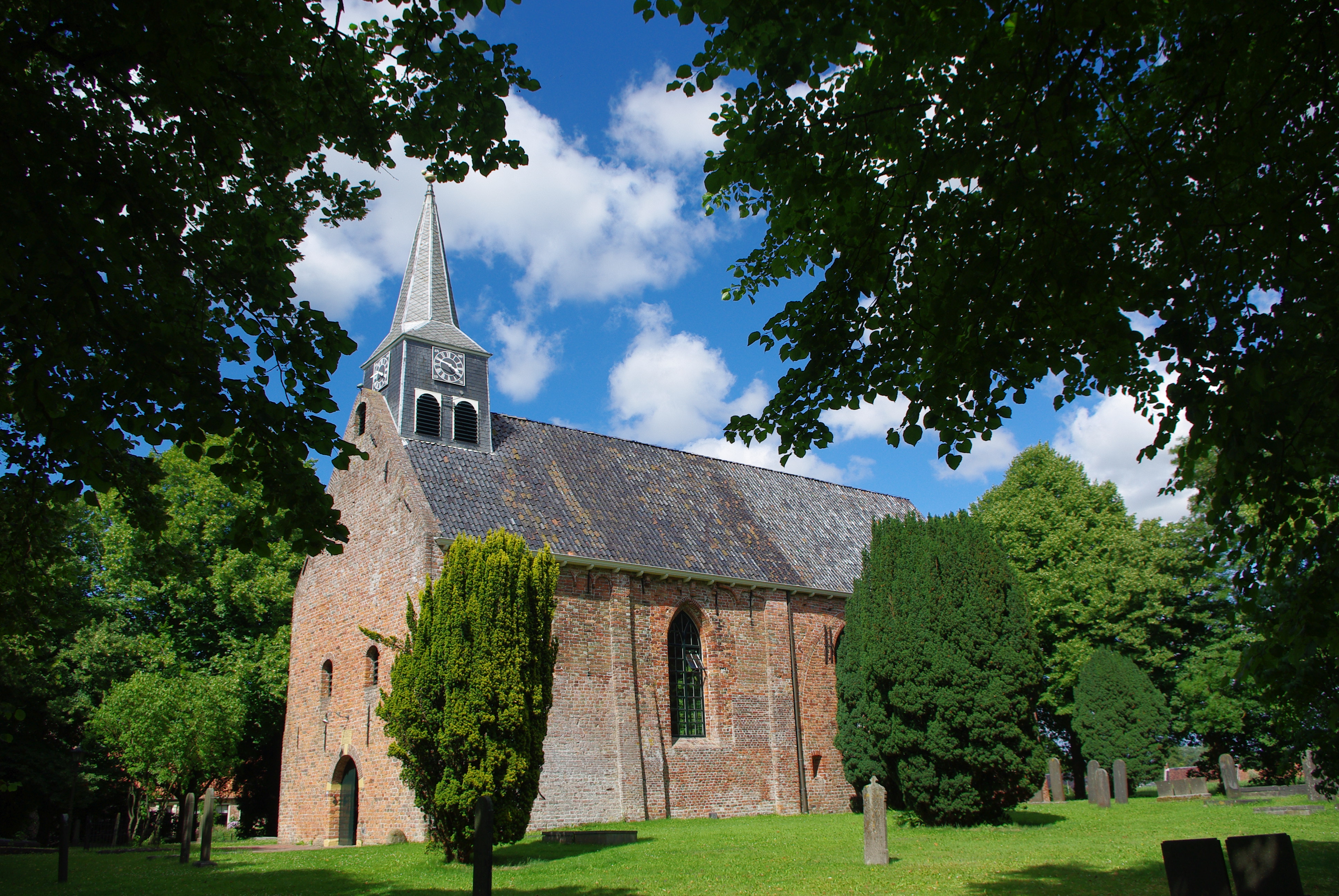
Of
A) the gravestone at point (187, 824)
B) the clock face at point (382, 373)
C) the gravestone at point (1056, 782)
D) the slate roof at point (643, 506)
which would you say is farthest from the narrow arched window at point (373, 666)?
the gravestone at point (1056, 782)

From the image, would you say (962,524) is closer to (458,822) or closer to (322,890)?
(458,822)

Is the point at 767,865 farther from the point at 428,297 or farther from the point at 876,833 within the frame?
the point at 428,297

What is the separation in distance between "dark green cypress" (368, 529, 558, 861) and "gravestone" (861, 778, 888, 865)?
16.7 ft

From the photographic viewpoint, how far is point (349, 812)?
21.6m

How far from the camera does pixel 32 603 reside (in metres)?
7.94

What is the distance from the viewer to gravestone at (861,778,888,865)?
41.3 ft

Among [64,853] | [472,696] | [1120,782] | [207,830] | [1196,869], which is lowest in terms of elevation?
[1120,782]

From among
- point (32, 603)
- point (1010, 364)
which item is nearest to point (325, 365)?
point (32, 603)

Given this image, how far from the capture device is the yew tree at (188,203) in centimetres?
519

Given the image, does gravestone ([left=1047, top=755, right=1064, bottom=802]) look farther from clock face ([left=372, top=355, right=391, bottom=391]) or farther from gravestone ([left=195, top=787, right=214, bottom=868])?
clock face ([left=372, top=355, right=391, bottom=391])

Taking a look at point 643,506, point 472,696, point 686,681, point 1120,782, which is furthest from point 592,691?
point 1120,782

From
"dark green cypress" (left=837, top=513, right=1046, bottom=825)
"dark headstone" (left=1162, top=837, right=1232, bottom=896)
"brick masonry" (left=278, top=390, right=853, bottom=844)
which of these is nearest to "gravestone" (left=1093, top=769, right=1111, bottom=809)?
"dark green cypress" (left=837, top=513, right=1046, bottom=825)

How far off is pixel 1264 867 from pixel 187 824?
2117cm

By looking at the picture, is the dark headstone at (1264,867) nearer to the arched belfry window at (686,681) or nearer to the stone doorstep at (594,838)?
the stone doorstep at (594,838)
